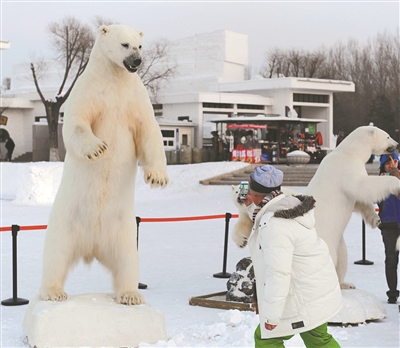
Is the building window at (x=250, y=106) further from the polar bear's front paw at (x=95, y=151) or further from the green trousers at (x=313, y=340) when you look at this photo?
the green trousers at (x=313, y=340)

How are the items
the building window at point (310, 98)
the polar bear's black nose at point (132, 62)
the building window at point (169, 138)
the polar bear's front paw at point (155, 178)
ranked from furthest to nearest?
1. the building window at point (310, 98)
2. the building window at point (169, 138)
3. the polar bear's black nose at point (132, 62)
4. the polar bear's front paw at point (155, 178)

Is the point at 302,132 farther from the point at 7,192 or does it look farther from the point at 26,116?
the point at 26,116

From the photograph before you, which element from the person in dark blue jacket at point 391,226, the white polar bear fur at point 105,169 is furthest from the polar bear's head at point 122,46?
the person in dark blue jacket at point 391,226

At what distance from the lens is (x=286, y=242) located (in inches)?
124

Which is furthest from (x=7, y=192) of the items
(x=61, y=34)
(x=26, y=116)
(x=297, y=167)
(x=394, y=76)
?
(x=394, y=76)

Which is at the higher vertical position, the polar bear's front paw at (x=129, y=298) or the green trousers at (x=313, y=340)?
the green trousers at (x=313, y=340)

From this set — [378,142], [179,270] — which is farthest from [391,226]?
[179,270]

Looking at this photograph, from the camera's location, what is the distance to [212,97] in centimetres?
3119

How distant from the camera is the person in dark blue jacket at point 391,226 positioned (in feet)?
20.7

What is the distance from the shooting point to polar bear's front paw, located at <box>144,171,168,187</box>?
439 centimetres

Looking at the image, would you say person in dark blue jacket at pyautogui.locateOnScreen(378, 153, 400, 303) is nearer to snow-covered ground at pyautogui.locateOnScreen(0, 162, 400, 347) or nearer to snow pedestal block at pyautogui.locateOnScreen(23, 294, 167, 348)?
Answer: snow-covered ground at pyautogui.locateOnScreen(0, 162, 400, 347)

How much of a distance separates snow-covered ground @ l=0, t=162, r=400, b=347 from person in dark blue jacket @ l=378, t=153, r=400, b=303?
258mm

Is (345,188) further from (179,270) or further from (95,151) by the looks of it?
(179,270)

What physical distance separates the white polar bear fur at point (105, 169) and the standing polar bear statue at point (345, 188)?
1.75 metres
